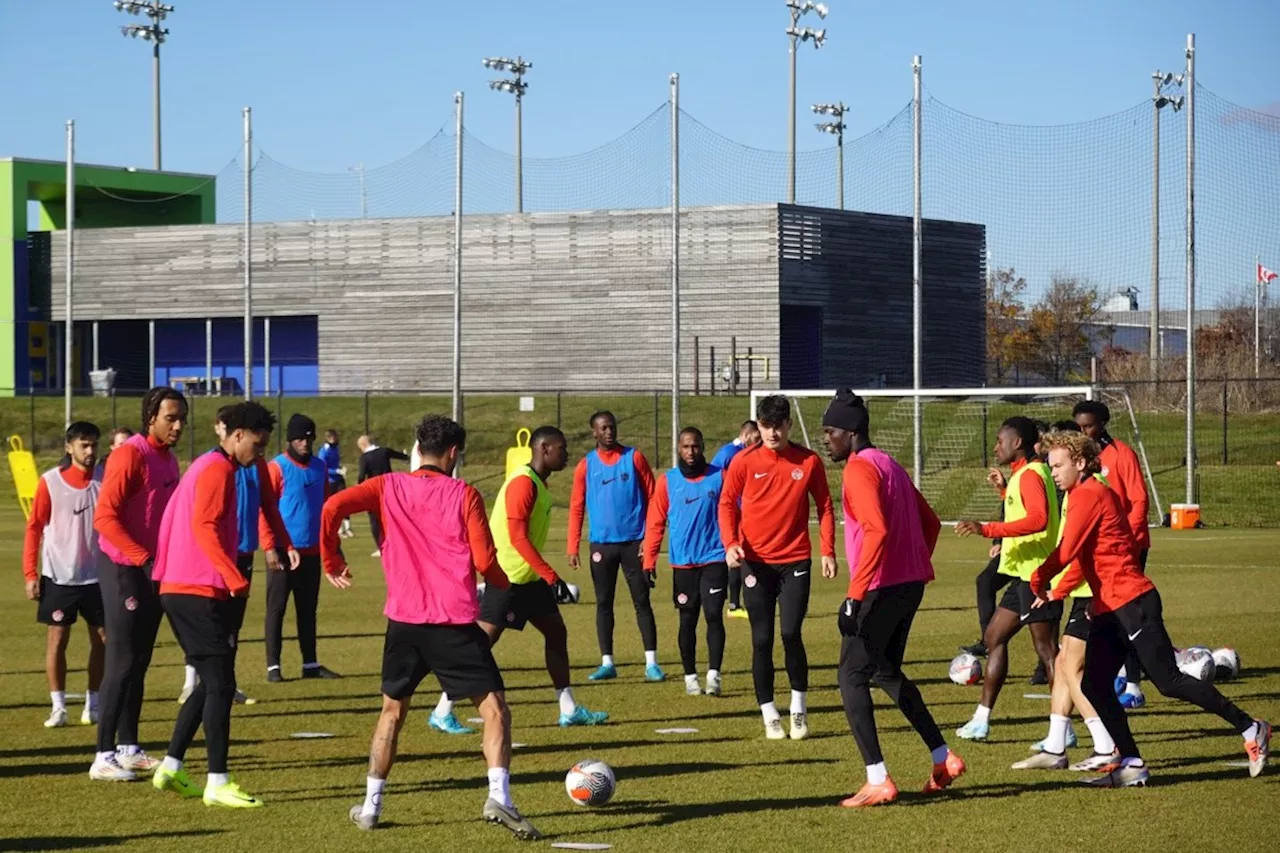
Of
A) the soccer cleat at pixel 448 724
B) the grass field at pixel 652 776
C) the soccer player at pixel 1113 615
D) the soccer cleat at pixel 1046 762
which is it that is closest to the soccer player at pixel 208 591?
the grass field at pixel 652 776

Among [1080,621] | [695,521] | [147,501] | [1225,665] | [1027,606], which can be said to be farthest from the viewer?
[695,521]

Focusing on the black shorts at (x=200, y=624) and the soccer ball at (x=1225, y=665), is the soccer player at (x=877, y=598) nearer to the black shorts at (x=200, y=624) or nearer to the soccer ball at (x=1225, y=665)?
the black shorts at (x=200, y=624)

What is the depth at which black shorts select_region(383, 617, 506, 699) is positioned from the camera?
8547mm

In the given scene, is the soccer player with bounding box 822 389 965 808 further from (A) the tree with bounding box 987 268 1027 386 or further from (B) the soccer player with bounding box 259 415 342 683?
(A) the tree with bounding box 987 268 1027 386

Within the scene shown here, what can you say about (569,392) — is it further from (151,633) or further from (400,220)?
(151,633)

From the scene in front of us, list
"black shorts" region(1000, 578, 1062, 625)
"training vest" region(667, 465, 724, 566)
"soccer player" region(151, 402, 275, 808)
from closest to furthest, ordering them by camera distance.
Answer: "soccer player" region(151, 402, 275, 808)
"black shorts" region(1000, 578, 1062, 625)
"training vest" region(667, 465, 724, 566)

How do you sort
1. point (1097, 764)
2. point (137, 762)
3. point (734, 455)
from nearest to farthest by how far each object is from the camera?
1. point (1097, 764)
2. point (137, 762)
3. point (734, 455)

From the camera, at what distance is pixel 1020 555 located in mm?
11641

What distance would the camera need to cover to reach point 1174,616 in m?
18.4

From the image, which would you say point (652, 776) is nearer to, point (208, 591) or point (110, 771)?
point (208, 591)

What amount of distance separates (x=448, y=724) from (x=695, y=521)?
277 centimetres

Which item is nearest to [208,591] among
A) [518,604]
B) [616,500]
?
[518,604]

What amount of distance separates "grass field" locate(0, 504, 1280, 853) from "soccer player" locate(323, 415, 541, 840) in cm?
63

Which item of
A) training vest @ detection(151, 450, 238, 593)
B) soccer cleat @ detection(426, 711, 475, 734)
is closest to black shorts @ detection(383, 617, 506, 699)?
training vest @ detection(151, 450, 238, 593)
